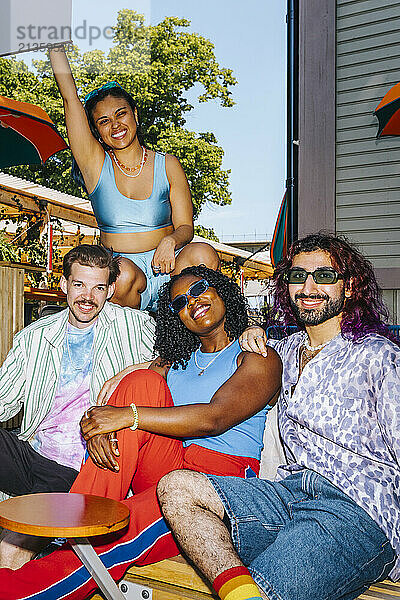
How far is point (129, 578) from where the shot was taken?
→ 225 centimetres

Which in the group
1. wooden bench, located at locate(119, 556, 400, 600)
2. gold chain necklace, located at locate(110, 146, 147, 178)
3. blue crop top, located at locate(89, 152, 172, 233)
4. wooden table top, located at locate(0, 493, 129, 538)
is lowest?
wooden bench, located at locate(119, 556, 400, 600)

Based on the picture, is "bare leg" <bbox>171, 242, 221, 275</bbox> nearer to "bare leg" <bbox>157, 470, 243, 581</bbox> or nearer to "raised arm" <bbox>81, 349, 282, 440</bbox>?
"raised arm" <bbox>81, 349, 282, 440</bbox>

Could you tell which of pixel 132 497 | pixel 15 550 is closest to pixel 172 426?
pixel 132 497

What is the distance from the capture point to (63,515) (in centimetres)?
177

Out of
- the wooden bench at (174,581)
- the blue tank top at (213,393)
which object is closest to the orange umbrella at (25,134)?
the blue tank top at (213,393)

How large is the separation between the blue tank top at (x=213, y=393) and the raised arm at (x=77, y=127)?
149 cm

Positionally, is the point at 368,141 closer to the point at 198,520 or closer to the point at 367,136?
the point at 367,136

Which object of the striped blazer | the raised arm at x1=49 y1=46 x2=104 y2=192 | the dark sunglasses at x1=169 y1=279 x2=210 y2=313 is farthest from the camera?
the raised arm at x1=49 y1=46 x2=104 y2=192

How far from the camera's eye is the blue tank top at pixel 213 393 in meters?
2.37

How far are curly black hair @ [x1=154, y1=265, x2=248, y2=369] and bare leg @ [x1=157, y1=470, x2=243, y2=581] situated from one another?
2.24ft

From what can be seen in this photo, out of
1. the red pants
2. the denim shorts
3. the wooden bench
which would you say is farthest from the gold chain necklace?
the wooden bench

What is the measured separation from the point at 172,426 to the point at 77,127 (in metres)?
1.97

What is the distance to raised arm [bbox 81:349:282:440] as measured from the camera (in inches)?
87.0

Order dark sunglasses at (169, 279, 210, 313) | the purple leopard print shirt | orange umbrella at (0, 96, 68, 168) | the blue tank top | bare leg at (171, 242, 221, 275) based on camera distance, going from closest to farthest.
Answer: the purple leopard print shirt → the blue tank top → dark sunglasses at (169, 279, 210, 313) → bare leg at (171, 242, 221, 275) → orange umbrella at (0, 96, 68, 168)
